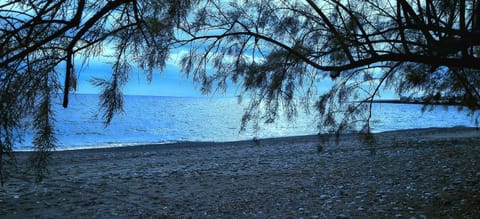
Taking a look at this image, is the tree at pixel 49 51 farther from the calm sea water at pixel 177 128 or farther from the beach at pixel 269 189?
the beach at pixel 269 189

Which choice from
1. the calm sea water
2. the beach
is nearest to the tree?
the calm sea water

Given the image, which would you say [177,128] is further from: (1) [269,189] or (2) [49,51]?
(2) [49,51]

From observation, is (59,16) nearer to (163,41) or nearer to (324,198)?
(163,41)

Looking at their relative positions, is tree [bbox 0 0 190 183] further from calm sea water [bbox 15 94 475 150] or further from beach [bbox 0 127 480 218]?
beach [bbox 0 127 480 218]

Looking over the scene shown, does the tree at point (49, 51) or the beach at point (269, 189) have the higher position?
the tree at point (49, 51)

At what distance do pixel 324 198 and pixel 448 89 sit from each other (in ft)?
6.25

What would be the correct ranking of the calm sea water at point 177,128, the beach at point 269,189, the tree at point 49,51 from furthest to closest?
the calm sea water at point 177,128 → the beach at point 269,189 → the tree at point 49,51

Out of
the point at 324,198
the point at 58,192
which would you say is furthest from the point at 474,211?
the point at 58,192

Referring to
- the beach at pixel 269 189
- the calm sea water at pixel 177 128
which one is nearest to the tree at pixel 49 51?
the calm sea water at pixel 177 128

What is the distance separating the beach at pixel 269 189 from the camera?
4.32 metres

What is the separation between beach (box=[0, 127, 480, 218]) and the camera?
4320 millimetres

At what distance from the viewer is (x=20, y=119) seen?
194 centimetres

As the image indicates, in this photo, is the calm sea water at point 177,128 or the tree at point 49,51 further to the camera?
the calm sea water at point 177,128

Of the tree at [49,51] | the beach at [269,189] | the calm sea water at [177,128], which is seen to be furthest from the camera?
the calm sea water at [177,128]
